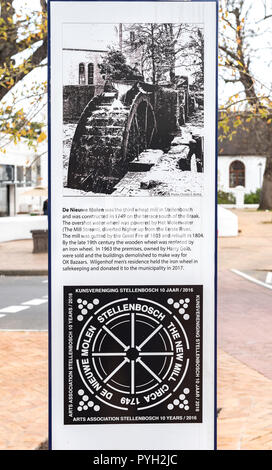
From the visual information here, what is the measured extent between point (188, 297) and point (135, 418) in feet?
2.33

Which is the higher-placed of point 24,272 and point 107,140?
point 107,140

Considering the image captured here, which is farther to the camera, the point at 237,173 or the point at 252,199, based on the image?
the point at 237,173

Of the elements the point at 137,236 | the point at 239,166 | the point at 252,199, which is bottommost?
the point at 137,236

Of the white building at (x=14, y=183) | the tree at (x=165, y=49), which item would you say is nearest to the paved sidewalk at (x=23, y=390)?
the tree at (x=165, y=49)

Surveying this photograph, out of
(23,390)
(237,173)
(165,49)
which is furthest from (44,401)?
(237,173)

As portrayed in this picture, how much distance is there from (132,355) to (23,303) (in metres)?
9.36

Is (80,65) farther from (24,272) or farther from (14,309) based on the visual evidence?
(24,272)

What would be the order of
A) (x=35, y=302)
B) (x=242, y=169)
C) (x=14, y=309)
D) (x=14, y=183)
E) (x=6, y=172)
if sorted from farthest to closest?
(x=242, y=169) → (x=6, y=172) → (x=14, y=183) → (x=35, y=302) → (x=14, y=309)

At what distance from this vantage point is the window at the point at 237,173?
79500mm

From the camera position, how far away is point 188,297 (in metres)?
3.99

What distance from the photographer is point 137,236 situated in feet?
13.0

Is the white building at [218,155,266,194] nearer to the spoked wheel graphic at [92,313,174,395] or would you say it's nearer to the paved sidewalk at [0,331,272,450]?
the paved sidewalk at [0,331,272,450]

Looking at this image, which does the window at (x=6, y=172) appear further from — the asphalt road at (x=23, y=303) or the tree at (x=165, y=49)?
the tree at (x=165, y=49)
